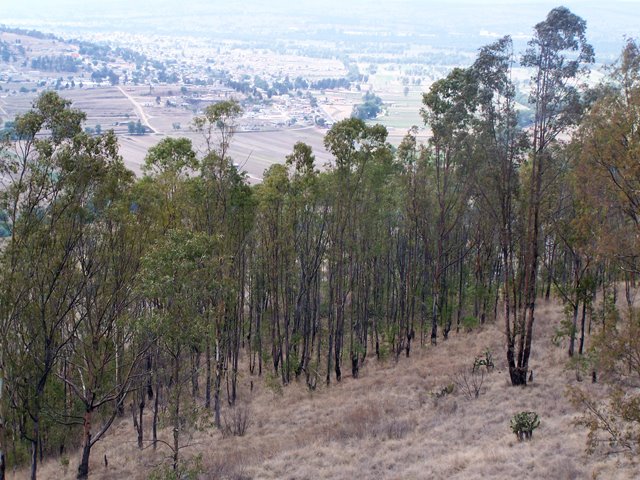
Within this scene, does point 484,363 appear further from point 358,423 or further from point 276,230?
point 276,230

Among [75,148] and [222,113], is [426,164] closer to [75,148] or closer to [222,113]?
[222,113]

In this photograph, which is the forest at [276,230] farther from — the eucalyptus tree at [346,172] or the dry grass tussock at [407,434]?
the dry grass tussock at [407,434]

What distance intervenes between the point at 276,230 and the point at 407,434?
375 inches

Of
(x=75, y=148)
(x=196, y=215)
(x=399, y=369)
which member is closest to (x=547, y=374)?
(x=399, y=369)

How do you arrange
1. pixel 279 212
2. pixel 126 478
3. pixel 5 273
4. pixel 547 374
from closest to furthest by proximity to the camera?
pixel 5 273 → pixel 126 478 → pixel 547 374 → pixel 279 212

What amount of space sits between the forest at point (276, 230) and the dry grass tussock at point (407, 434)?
0.80 metres

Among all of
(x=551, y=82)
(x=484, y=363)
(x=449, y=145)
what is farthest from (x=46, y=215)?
(x=449, y=145)

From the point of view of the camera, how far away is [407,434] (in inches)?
736

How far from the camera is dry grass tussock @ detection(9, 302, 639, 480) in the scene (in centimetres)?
1530

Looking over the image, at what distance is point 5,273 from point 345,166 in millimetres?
12723

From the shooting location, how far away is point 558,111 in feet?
64.0

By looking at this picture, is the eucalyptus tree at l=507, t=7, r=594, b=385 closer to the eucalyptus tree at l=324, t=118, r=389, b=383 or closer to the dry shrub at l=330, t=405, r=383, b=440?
the dry shrub at l=330, t=405, r=383, b=440

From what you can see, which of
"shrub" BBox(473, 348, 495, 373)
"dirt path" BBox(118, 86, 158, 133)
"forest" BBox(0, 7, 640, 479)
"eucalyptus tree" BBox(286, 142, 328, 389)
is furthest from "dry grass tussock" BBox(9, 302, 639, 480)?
"dirt path" BBox(118, 86, 158, 133)

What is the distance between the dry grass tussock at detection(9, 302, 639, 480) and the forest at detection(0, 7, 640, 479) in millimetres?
801
